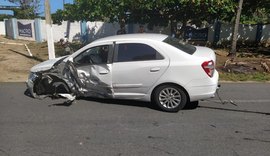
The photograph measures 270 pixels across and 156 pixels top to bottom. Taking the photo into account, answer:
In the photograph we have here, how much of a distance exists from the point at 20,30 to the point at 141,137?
2540 cm

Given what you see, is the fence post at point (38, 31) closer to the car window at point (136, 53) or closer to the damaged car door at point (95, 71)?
the damaged car door at point (95, 71)

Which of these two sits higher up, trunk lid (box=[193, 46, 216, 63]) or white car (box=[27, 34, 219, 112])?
trunk lid (box=[193, 46, 216, 63])

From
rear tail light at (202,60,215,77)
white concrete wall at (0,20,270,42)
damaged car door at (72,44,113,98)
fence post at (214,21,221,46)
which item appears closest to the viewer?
rear tail light at (202,60,215,77)

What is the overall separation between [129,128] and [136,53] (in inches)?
70.0

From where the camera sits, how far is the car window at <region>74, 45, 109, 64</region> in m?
7.41

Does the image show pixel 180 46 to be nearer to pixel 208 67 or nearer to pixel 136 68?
pixel 208 67

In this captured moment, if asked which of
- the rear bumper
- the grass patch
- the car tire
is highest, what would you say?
the rear bumper

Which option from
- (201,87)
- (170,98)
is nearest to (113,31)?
(170,98)

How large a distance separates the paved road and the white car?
34 cm

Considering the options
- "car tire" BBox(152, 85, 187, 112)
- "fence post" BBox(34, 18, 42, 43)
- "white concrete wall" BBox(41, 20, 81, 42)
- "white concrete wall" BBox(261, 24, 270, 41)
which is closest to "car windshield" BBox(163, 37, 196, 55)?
"car tire" BBox(152, 85, 187, 112)

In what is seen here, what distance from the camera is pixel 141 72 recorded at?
711 cm

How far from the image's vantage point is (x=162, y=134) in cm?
585

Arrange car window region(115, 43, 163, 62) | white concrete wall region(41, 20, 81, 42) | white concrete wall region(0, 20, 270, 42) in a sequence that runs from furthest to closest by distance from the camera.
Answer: white concrete wall region(41, 20, 81, 42) < white concrete wall region(0, 20, 270, 42) < car window region(115, 43, 163, 62)

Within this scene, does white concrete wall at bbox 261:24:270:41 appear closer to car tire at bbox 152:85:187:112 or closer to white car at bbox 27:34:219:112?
white car at bbox 27:34:219:112
